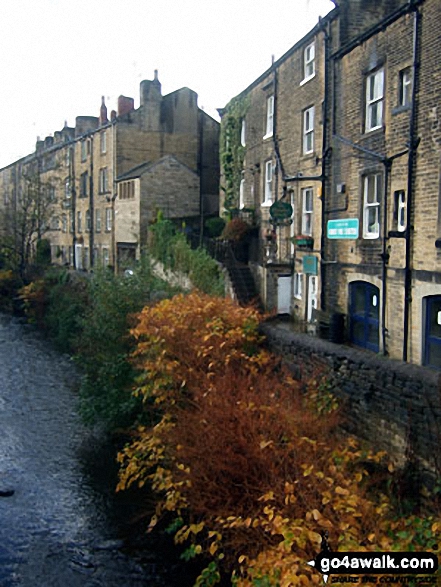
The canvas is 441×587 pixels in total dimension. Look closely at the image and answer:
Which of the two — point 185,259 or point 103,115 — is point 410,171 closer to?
point 185,259

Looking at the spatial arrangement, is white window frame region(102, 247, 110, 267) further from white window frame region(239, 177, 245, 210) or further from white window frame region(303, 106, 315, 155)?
white window frame region(303, 106, 315, 155)

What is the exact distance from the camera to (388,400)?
10906 mm

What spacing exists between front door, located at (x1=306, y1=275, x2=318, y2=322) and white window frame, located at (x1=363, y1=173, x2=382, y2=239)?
3.81 metres

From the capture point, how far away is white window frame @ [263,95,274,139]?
83.0ft

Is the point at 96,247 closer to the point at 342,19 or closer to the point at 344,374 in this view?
the point at 342,19

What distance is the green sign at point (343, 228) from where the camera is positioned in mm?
17969

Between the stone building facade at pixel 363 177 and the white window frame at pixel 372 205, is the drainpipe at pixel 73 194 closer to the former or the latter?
the stone building facade at pixel 363 177

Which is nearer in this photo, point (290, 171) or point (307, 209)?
point (307, 209)

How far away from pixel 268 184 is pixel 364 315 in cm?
1004

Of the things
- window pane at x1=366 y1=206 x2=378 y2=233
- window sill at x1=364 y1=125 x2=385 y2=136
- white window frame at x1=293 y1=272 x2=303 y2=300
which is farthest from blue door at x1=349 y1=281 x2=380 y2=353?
window sill at x1=364 y1=125 x2=385 y2=136

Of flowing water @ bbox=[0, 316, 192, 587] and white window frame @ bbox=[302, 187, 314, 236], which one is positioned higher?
white window frame @ bbox=[302, 187, 314, 236]

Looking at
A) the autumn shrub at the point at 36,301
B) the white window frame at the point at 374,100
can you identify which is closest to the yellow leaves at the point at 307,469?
the white window frame at the point at 374,100

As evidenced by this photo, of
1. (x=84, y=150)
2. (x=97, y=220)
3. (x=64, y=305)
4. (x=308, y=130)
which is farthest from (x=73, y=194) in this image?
(x=308, y=130)

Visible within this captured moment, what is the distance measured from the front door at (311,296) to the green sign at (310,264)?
12.3 inches
